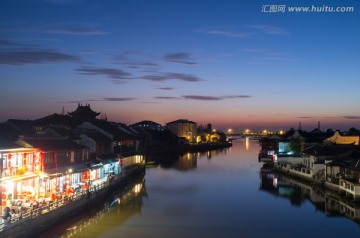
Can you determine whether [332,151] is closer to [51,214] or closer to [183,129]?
[51,214]

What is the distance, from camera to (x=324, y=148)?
1977 inches

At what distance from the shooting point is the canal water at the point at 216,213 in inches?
1011

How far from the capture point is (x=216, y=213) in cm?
3125

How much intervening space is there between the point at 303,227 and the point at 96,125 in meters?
34.5

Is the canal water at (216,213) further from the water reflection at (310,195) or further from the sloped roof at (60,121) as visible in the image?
the sloped roof at (60,121)

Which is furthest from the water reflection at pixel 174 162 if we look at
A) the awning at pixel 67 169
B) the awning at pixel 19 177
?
the awning at pixel 19 177

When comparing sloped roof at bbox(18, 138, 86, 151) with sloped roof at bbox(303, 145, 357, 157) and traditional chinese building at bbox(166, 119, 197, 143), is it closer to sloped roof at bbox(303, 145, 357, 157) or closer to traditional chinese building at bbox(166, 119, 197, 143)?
sloped roof at bbox(303, 145, 357, 157)

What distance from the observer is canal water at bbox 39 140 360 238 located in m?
25.7

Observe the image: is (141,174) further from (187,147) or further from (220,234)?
(187,147)

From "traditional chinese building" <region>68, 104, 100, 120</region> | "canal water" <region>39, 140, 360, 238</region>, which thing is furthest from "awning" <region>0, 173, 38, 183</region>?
"traditional chinese building" <region>68, 104, 100, 120</region>

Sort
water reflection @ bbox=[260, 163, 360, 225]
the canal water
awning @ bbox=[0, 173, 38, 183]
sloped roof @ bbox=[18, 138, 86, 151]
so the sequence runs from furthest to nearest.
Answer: water reflection @ bbox=[260, 163, 360, 225] < sloped roof @ bbox=[18, 138, 86, 151] < the canal water < awning @ bbox=[0, 173, 38, 183]

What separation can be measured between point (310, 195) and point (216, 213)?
40.9 ft

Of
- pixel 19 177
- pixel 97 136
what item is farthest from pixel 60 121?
pixel 19 177

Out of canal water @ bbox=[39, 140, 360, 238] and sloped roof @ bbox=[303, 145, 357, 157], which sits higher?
sloped roof @ bbox=[303, 145, 357, 157]
